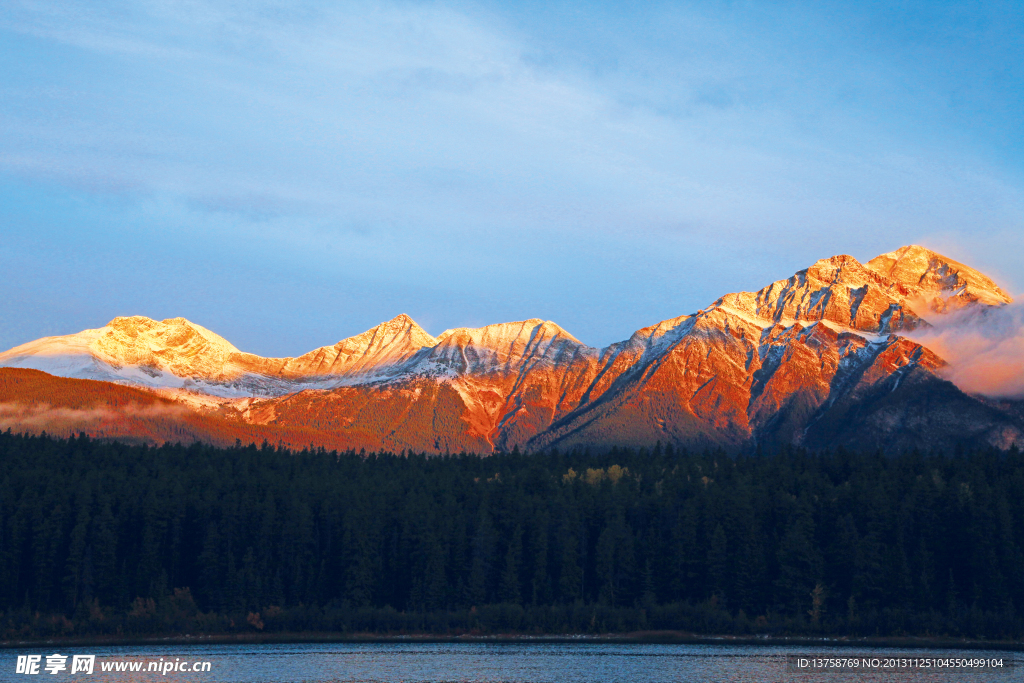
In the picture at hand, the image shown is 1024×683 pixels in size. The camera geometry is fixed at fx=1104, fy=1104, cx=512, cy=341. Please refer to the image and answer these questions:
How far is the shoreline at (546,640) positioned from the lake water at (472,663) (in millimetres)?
3686

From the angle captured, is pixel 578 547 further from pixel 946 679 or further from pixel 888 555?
pixel 946 679

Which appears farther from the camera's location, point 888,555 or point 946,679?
point 888,555

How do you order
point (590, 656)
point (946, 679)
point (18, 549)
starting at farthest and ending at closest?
point (18, 549) → point (590, 656) → point (946, 679)

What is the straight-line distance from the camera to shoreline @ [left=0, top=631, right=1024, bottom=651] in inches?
5157

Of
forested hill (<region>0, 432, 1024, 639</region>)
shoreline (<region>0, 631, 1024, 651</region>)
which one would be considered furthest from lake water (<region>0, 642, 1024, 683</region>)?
forested hill (<region>0, 432, 1024, 639</region>)

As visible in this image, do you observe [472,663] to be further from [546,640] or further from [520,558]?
[520,558]

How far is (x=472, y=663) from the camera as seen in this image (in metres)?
114

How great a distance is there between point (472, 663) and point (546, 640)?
27.4 m

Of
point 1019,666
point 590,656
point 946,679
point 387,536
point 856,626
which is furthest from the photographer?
point 387,536

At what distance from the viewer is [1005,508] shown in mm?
145000

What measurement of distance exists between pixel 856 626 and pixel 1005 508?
2704cm

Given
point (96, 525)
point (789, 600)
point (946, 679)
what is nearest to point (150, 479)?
point (96, 525)

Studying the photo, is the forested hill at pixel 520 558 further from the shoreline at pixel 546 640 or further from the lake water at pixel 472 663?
the lake water at pixel 472 663

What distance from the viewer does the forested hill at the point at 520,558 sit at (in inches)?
5595
